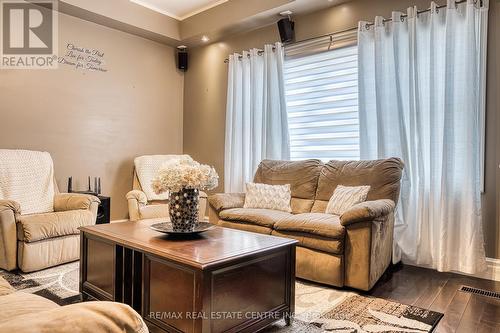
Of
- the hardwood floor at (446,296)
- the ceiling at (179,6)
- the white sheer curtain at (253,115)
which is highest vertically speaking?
the ceiling at (179,6)

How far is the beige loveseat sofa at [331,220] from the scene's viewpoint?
2.56 meters

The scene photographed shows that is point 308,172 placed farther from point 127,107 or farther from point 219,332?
point 127,107

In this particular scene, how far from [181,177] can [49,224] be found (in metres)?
1.65

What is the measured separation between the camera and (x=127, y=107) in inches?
191

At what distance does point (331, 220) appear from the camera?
2.79 meters

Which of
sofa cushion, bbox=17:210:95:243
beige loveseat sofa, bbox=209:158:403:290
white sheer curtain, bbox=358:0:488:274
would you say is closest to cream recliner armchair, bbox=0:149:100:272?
sofa cushion, bbox=17:210:95:243

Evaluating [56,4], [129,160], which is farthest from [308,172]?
[56,4]

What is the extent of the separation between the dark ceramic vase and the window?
87.1 inches

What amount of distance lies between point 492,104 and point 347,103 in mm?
1318

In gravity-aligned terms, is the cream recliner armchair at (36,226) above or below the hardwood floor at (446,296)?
above

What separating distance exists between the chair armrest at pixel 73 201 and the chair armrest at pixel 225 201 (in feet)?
3.77

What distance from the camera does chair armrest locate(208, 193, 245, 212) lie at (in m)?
3.56

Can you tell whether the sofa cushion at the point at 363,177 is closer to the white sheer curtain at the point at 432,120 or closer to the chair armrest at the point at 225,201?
the white sheer curtain at the point at 432,120
